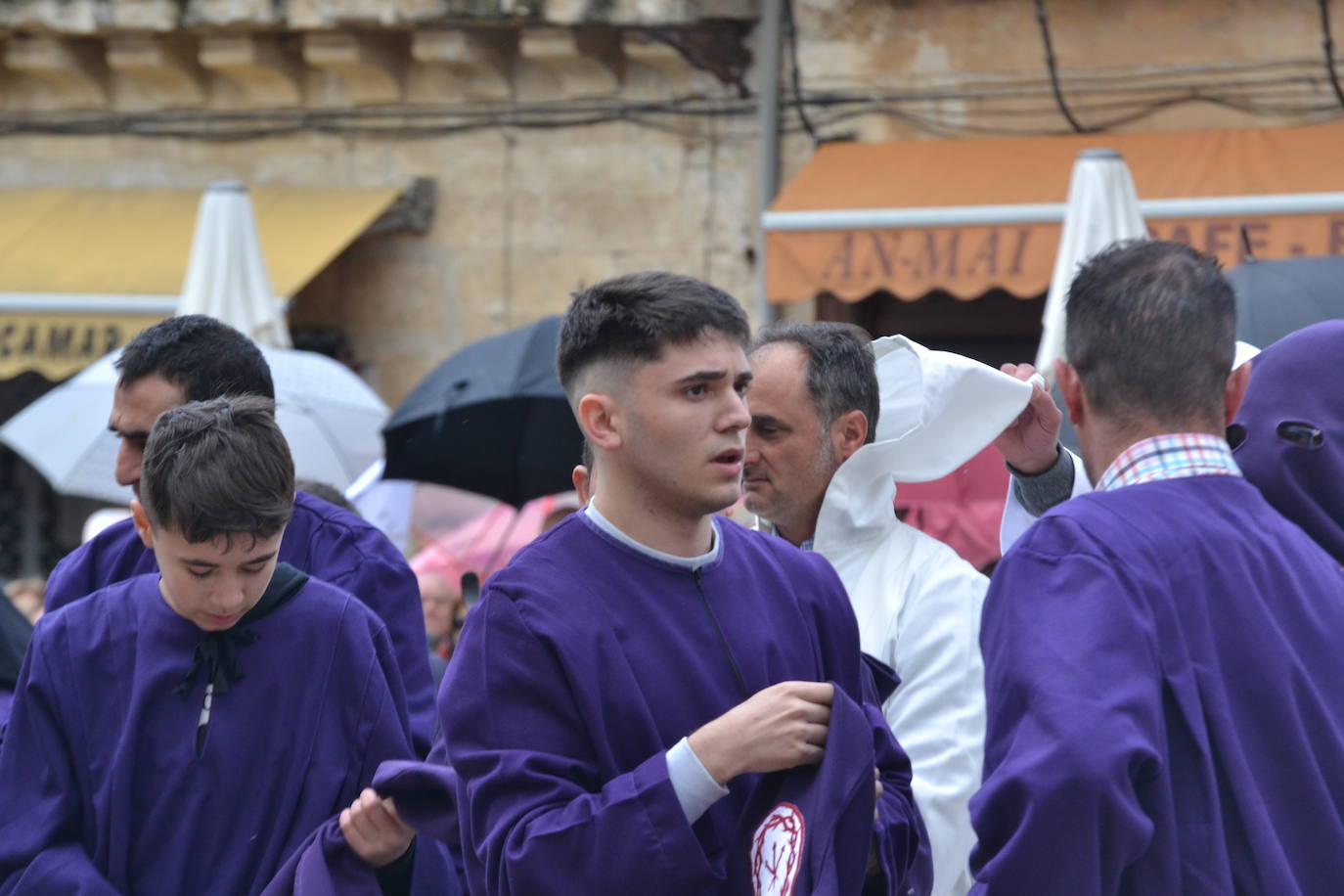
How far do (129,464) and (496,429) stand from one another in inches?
130

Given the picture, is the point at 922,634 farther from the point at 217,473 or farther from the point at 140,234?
the point at 140,234

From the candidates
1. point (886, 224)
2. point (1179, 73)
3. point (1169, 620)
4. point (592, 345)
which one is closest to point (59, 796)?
point (592, 345)

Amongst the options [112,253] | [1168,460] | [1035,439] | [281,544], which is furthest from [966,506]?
[112,253]

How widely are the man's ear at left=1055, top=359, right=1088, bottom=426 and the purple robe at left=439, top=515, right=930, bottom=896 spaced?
1.55ft

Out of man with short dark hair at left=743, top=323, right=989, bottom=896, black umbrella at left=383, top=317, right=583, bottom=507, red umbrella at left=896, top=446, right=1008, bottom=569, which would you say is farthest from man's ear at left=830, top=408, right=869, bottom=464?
black umbrella at left=383, top=317, right=583, bottom=507

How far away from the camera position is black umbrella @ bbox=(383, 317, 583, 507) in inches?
271

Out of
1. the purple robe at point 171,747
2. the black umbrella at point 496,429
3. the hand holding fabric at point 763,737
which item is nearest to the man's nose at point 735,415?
the hand holding fabric at point 763,737

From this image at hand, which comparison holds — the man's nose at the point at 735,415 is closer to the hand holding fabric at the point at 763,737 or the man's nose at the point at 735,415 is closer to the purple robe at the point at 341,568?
the hand holding fabric at the point at 763,737

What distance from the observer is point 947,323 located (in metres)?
10.2

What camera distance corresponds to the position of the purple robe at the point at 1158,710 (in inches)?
89.7

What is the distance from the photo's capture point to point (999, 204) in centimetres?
889

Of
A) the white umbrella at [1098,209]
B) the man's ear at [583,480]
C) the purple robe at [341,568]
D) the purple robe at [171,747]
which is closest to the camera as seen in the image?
the purple robe at [171,747]

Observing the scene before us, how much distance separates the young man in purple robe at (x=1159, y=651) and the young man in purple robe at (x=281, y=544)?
56.4 inches

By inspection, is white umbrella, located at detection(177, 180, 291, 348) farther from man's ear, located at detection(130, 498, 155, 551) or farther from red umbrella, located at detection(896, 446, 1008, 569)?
man's ear, located at detection(130, 498, 155, 551)
